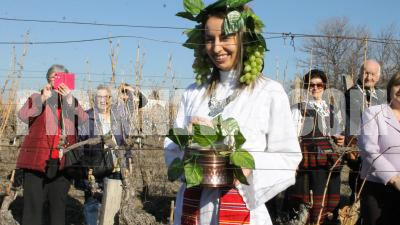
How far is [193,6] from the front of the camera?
2.10 m

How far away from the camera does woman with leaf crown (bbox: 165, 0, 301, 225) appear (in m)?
1.80

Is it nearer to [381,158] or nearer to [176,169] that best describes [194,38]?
[176,169]

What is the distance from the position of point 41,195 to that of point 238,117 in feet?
7.39

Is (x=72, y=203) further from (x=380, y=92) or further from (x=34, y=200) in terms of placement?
(x=380, y=92)

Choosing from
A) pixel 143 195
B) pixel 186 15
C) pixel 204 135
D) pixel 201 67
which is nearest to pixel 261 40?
pixel 201 67

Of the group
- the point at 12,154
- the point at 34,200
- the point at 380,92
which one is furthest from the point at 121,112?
the point at 12,154

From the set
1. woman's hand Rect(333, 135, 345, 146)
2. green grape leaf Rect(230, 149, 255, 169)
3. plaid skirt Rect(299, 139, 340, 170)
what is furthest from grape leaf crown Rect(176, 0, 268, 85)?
woman's hand Rect(333, 135, 345, 146)

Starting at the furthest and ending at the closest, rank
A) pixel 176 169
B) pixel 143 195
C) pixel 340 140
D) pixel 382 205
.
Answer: pixel 143 195 → pixel 340 140 → pixel 382 205 → pixel 176 169

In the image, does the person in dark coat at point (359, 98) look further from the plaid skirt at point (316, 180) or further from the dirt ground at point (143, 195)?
the dirt ground at point (143, 195)

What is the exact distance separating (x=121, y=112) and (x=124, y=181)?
2.35ft

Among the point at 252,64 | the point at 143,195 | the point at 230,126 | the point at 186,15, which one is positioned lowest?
the point at 143,195

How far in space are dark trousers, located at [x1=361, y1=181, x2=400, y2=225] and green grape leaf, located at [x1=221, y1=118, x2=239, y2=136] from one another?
1.27m

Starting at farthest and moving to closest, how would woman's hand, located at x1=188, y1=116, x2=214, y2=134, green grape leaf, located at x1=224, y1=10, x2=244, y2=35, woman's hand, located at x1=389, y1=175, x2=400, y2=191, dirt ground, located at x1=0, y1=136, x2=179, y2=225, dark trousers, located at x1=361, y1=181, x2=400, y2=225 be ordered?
1. dirt ground, located at x1=0, y1=136, x2=179, y2=225
2. dark trousers, located at x1=361, y1=181, x2=400, y2=225
3. woman's hand, located at x1=389, y1=175, x2=400, y2=191
4. green grape leaf, located at x1=224, y1=10, x2=244, y2=35
5. woman's hand, located at x1=188, y1=116, x2=214, y2=134

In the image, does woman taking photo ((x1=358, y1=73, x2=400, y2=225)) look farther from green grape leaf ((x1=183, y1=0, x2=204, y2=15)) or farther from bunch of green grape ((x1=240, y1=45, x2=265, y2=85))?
green grape leaf ((x1=183, y1=0, x2=204, y2=15))
